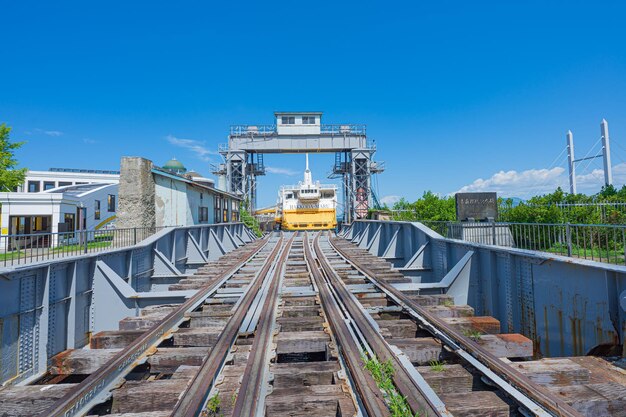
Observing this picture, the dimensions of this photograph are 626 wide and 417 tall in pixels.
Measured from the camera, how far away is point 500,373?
290 cm

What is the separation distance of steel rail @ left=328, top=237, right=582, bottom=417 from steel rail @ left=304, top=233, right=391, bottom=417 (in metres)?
1.05

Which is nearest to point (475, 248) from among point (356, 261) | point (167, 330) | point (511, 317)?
point (511, 317)

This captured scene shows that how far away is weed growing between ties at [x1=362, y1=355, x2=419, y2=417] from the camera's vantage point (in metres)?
2.34

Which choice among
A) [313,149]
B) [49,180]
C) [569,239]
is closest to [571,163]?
[313,149]

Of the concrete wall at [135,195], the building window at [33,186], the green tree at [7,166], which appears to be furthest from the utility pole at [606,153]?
the building window at [33,186]

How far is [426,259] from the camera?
8.91 metres

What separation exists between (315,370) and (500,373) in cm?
166

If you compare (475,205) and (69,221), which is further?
(69,221)

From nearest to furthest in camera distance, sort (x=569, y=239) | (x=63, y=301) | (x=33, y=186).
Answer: (x=63, y=301)
(x=569, y=239)
(x=33, y=186)

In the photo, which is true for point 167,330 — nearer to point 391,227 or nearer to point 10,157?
point 391,227

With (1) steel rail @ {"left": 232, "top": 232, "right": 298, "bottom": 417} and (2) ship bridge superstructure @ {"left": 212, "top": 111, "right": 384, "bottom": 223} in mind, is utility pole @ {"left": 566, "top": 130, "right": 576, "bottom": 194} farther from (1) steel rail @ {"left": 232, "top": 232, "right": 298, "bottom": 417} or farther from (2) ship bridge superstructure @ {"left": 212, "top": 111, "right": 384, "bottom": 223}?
(1) steel rail @ {"left": 232, "top": 232, "right": 298, "bottom": 417}

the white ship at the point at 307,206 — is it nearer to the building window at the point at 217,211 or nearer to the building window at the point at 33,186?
the building window at the point at 217,211

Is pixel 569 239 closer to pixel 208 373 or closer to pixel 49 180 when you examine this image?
pixel 208 373

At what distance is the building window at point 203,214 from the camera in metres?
20.7
